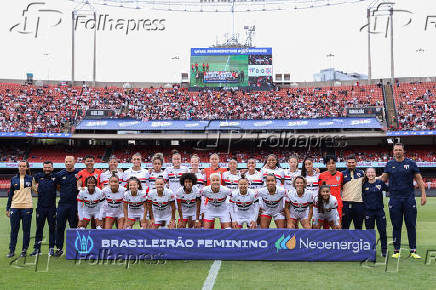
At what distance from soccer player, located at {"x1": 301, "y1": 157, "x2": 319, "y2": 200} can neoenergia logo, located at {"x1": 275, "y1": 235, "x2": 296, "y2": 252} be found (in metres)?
1.70

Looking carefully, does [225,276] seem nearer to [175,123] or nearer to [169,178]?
[169,178]

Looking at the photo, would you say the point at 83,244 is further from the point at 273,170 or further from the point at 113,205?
the point at 273,170

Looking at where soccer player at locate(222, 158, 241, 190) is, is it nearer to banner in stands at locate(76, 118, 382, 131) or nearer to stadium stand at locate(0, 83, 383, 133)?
banner in stands at locate(76, 118, 382, 131)

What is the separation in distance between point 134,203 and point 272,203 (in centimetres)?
286

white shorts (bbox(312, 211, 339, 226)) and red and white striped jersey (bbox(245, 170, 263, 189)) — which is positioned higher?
red and white striped jersey (bbox(245, 170, 263, 189))

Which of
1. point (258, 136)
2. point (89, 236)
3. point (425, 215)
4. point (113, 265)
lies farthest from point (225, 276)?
point (258, 136)

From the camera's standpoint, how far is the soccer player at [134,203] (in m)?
9.28

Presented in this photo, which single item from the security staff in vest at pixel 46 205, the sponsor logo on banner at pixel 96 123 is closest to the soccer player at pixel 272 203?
the security staff in vest at pixel 46 205

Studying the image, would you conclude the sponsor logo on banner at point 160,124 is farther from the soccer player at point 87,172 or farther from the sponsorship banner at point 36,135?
the soccer player at point 87,172

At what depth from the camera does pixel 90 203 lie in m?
9.69

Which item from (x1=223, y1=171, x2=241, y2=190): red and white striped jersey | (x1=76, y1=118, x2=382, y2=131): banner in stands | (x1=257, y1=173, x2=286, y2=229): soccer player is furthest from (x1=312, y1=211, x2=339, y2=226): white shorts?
(x1=76, y1=118, x2=382, y2=131): banner in stands

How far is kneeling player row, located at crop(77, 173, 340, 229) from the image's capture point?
9.15 metres

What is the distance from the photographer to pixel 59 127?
140 ft

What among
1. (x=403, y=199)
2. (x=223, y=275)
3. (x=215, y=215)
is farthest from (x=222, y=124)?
(x=223, y=275)
